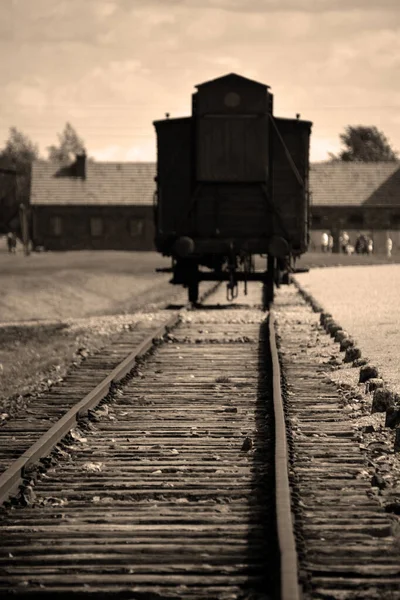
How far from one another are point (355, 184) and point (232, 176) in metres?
56.7

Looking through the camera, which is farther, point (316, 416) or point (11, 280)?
point (11, 280)

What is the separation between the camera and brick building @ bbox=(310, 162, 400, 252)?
74.8m

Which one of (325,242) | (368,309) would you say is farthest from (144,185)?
(368,309)

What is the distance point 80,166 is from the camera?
79.3 metres

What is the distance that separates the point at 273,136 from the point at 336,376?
386 inches

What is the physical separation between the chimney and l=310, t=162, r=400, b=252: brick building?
51.7 ft

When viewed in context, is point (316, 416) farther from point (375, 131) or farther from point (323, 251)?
point (375, 131)

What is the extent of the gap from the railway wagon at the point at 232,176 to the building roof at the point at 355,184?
5281 cm

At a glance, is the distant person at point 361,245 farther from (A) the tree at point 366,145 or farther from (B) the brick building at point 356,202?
(A) the tree at point 366,145

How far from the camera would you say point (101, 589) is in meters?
5.07

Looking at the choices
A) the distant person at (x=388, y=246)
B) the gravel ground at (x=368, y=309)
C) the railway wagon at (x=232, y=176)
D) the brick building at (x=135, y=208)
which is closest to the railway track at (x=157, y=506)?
the gravel ground at (x=368, y=309)

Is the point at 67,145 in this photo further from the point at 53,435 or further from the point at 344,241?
the point at 53,435

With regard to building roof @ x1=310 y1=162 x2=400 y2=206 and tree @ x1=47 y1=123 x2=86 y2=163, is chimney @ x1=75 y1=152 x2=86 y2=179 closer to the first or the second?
building roof @ x1=310 y1=162 x2=400 y2=206

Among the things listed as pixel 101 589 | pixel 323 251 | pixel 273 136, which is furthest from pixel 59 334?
pixel 323 251
